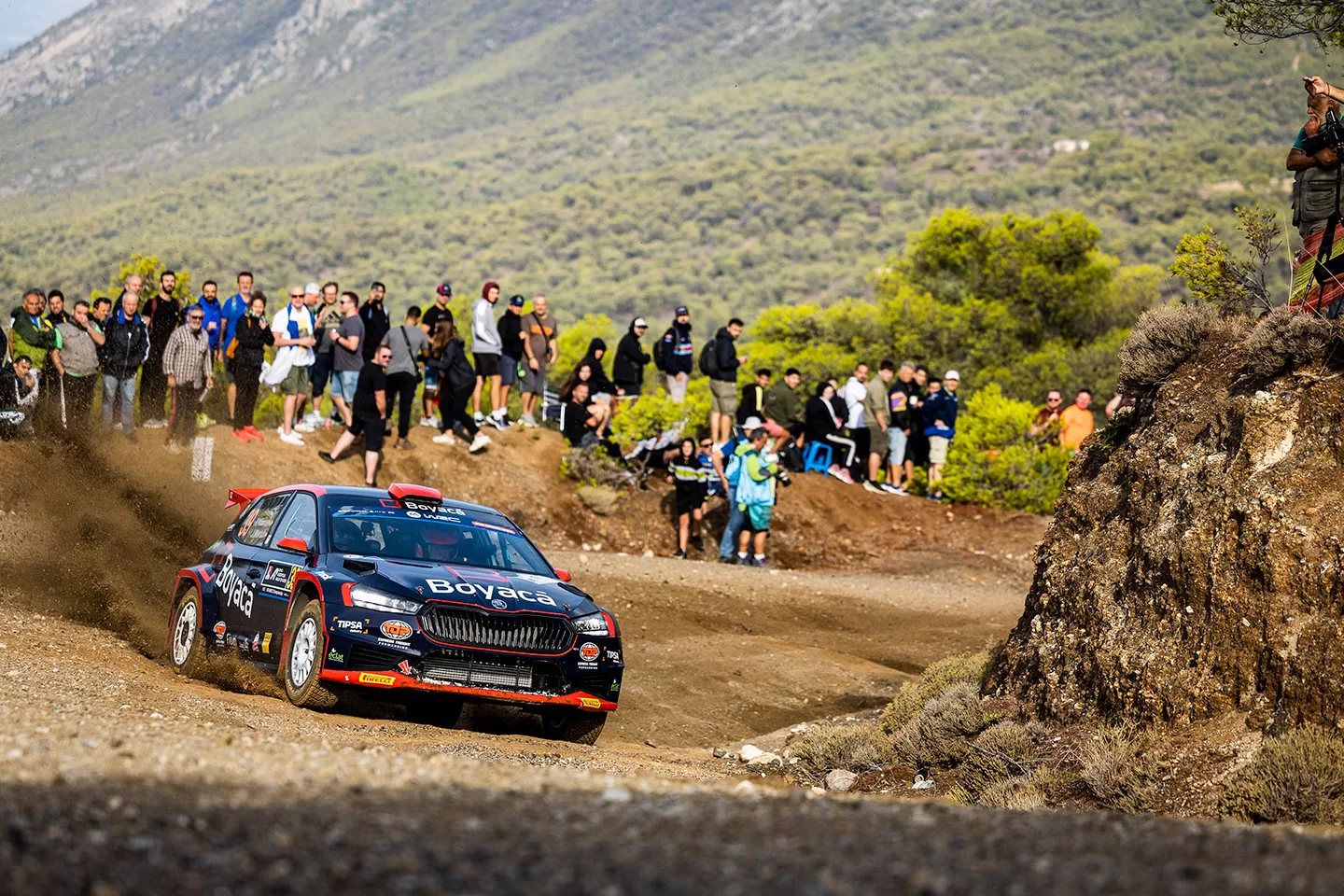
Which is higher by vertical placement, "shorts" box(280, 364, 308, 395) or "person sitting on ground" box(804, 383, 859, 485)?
"shorts" box(280, 364, 308, 395)

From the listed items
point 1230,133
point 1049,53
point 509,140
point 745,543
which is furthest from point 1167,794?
point 1049,53

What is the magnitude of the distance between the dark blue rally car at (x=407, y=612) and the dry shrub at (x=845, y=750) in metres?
1.63

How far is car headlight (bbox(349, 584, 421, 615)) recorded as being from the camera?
32.5ft

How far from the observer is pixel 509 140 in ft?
630

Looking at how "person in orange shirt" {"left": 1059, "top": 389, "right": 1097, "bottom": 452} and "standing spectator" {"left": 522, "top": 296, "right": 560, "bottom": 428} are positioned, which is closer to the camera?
"standing spectator" {"left": 522, "top": 296, "right": 560, "bottom": 428}

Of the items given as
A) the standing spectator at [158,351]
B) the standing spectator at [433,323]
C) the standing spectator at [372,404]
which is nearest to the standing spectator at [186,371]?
the standing spectator at [158,351]

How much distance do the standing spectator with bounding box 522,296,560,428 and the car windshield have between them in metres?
11.8

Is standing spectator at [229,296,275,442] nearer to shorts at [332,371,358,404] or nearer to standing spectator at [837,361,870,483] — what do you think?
shorts at [332,371,358,404]

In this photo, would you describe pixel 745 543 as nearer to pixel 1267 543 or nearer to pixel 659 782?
pixel 1267 543

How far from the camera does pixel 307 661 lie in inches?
400

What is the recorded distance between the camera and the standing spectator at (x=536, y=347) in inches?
924

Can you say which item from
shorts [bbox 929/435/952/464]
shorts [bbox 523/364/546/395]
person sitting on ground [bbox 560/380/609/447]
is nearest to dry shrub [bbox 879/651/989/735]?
Result: person sitting on ground [bbox 560/380/609/447]

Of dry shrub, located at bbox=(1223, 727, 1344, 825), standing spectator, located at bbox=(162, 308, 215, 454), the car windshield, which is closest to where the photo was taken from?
dry shrub, located at bbox=(1223, 727, 1344, 825)

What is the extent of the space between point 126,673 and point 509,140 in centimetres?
18677
